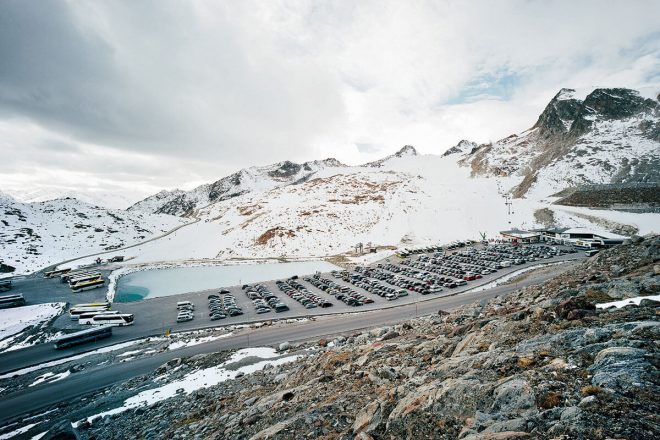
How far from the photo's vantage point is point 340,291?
4284 cm

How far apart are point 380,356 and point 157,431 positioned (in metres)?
10.6

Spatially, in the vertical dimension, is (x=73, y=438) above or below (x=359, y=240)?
below

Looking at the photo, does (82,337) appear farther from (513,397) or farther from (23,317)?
(513,397)

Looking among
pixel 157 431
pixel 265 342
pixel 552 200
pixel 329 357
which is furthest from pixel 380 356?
pixel 552 200

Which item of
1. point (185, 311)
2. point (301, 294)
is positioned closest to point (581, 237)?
point (301, 294)

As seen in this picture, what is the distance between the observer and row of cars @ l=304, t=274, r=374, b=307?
38.0 metres

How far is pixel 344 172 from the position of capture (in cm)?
15900

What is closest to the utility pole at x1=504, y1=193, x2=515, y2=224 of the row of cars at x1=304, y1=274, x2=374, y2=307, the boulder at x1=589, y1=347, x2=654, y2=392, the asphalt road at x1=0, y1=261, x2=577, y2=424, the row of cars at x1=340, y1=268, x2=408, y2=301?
the asphalt road at x1=0, y1=261, x2=577, y2=424

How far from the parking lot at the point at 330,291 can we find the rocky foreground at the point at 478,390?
21.2 meters

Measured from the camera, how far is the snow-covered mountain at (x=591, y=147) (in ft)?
272

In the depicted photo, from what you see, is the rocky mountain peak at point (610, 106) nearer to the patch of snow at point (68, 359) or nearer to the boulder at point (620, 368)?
the boulder at point (620, 368)

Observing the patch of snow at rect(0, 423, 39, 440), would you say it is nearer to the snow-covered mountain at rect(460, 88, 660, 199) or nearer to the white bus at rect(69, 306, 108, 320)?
the white bus at rect(69, 306, 108, 320)

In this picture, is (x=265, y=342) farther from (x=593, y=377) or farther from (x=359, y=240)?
(x=359, y=240)

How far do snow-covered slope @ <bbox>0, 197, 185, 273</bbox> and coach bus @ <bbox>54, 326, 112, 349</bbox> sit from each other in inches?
2291
